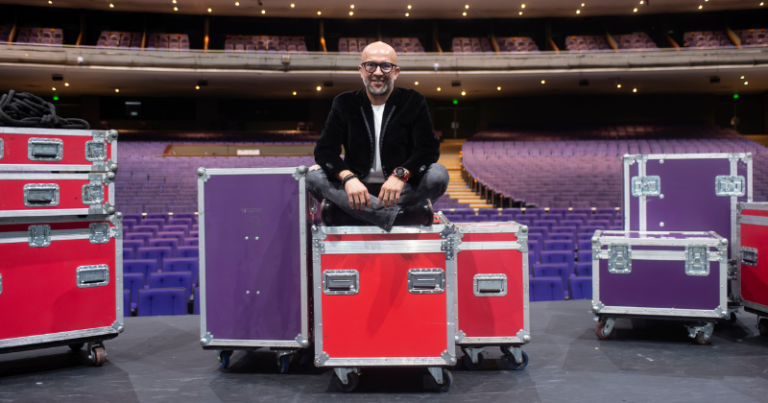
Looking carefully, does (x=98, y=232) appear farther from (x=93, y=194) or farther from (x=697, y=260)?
(x=697, y=260)

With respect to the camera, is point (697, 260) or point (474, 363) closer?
point (474, 363)

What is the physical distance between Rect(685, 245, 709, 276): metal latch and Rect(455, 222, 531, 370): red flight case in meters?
1.15

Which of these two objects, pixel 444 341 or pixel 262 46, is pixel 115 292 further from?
pixel 262 46

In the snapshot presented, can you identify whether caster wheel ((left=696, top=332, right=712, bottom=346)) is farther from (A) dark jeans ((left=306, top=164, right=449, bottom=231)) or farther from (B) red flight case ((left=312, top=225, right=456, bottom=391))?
(A) dark jeans ((left=306, top=164, right=449, bottom=231))

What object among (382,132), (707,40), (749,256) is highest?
(707,40)

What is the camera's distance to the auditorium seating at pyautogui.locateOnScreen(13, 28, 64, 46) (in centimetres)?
1614

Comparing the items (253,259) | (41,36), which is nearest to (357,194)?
(253,259)

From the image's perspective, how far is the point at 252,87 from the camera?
17109mm

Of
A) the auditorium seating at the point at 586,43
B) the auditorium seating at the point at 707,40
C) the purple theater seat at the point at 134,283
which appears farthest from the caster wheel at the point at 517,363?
the auditorium seating at the point at 707,40

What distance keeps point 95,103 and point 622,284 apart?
20.2 meters

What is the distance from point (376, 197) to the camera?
2.28 meters

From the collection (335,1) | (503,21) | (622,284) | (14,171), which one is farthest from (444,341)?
(503,21)

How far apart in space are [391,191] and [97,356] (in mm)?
1890

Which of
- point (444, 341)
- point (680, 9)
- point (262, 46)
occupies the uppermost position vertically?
point (680, 9)
